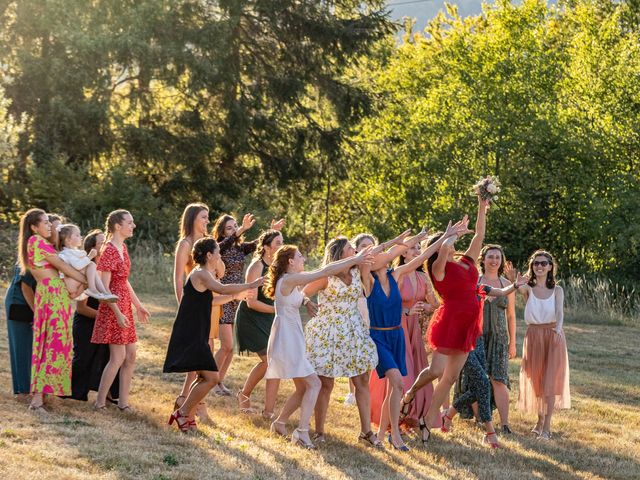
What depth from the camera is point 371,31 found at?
101 feet

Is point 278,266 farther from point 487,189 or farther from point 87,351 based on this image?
point 87,351

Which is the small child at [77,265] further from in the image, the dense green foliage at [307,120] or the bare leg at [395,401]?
the dense green foliage at [307,120]

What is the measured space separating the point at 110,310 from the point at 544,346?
4193 mm

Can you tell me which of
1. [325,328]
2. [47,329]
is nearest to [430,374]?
[325,328]

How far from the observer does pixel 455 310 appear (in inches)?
374

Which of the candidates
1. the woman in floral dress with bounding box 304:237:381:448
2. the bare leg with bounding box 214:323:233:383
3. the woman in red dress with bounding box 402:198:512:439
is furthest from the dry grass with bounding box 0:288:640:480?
the woman in red dress with bounding box 402:198:512:439

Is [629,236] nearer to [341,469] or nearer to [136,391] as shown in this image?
[136,391]

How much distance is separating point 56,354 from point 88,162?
20.6m

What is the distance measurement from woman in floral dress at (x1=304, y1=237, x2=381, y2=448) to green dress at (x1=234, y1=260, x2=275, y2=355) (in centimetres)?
141

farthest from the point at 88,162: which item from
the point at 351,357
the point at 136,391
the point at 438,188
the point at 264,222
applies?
the point at 351,357

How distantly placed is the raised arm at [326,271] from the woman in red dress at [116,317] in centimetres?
164

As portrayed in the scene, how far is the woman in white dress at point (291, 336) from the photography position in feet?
28.8

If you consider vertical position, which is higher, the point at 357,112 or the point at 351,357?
the point at 357,112

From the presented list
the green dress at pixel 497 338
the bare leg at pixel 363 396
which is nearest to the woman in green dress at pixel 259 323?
the bare leg at pixel 363 396
